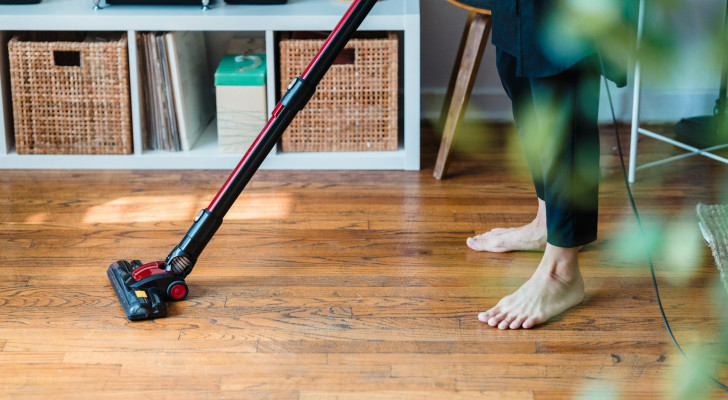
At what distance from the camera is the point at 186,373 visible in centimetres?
127

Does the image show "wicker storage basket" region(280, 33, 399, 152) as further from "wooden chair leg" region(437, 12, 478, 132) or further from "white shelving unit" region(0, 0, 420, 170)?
"wooden chair leg" region(437, 12, 478, 132)

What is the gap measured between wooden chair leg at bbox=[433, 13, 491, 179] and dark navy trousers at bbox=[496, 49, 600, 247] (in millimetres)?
506

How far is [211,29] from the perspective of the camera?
1.99 metres

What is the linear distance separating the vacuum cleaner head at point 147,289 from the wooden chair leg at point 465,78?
77 centimetres

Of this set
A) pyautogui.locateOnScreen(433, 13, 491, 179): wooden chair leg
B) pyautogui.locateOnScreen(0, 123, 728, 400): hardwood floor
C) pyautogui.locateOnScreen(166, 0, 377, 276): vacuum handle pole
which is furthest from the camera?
pyautogui.locateOnScreen(433, 13, 491, 179): wooden chair leg

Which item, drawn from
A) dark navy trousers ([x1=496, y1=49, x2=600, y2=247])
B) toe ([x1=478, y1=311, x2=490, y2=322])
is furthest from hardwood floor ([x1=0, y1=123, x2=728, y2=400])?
Answer: dark navy trousers ([x1=496, y1=49, x2=600, y2=247])

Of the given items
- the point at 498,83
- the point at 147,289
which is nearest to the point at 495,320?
the point at 147,289

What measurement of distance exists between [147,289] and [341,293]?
0.34 m

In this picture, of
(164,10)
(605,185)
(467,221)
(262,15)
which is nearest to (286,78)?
(262,15)

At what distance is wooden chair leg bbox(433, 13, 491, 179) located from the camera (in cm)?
189

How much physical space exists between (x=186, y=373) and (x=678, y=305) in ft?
2.75

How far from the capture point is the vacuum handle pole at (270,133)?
4.48 feet

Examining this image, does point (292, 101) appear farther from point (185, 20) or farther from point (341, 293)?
point (185, 20)

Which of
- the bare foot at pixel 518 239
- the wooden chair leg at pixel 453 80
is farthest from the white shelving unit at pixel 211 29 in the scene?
the bare foot at pixel 518 239
